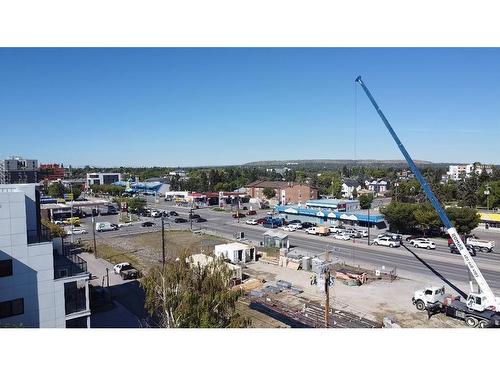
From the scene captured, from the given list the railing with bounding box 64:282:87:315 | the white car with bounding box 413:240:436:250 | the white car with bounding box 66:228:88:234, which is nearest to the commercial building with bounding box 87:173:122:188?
the white car with bounding box 66:228:88:234

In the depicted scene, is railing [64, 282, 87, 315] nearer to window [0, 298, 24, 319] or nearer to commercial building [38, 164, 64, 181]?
window [0, 298, 24, 319]

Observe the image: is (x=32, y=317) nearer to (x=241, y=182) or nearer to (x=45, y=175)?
(x=241, y=182)

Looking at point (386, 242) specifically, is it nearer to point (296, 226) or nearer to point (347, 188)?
point (296, 226)

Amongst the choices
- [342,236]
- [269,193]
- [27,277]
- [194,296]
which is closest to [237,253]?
[342,236]

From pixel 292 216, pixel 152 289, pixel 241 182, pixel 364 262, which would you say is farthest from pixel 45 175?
pixel 152 289

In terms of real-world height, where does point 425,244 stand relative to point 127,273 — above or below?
above
